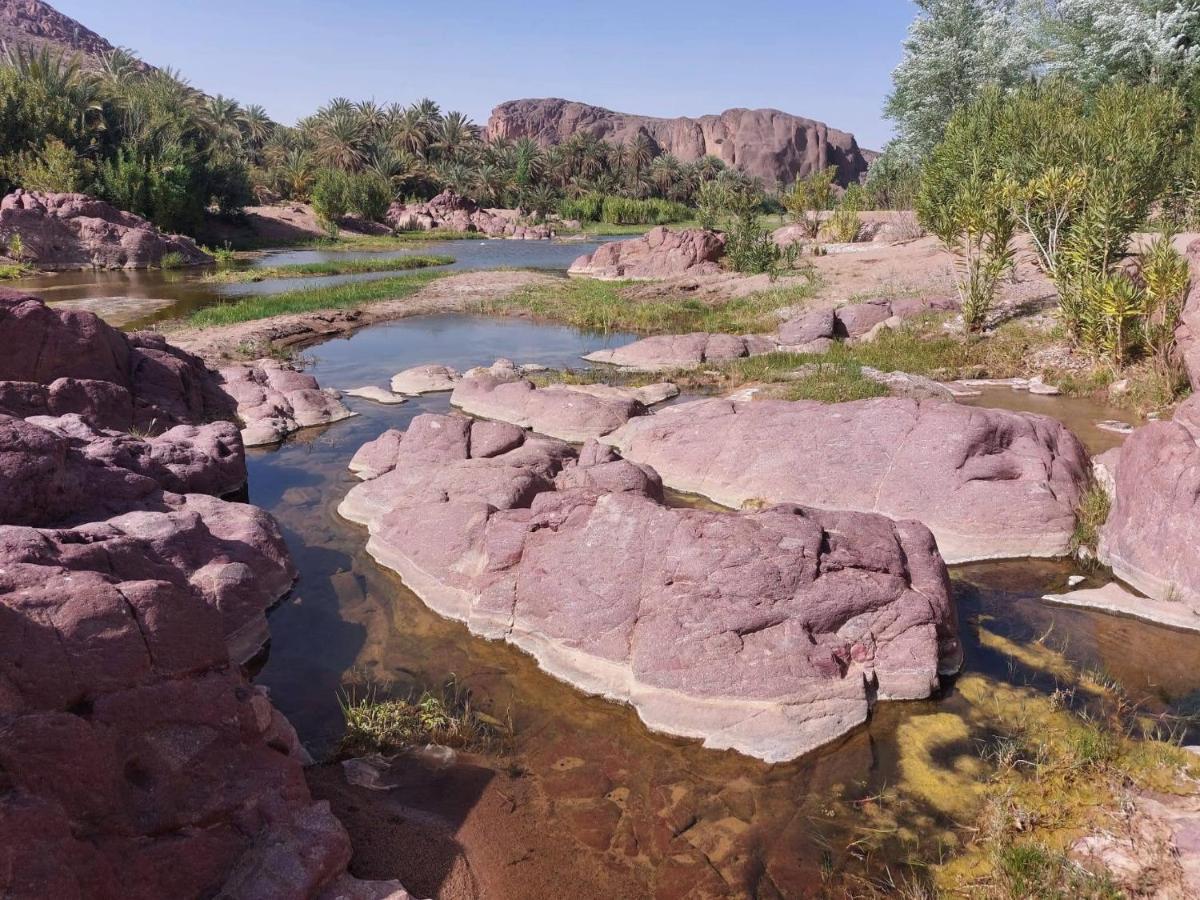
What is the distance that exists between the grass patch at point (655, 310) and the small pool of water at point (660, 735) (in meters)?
16.1

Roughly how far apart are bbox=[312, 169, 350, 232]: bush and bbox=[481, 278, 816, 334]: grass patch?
3487cm

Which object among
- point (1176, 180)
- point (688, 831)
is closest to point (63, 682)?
point (688, 831)

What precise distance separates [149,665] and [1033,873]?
19.4 ft

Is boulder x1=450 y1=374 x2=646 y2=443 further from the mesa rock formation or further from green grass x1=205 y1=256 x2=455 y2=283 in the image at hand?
green grass x1=205 y1=256 x2=455 y2=283

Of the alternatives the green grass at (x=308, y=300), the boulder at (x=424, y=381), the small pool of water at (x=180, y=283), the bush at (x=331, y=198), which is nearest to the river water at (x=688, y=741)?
the boulder at (x=424, y=381)

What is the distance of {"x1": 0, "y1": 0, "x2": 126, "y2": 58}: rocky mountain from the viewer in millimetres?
164875

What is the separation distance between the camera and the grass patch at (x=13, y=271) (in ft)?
117

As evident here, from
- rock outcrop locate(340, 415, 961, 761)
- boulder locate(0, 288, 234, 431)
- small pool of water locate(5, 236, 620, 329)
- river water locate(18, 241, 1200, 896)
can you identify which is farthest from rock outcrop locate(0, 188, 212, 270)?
rock outcrop locate(340, 415, 961, 761)

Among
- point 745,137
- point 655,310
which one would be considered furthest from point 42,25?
point 655,310

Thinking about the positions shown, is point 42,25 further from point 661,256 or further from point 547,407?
point 547,407

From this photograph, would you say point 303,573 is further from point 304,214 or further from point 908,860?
point 304,214

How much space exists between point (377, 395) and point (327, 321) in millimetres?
10354

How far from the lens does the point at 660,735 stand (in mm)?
7160

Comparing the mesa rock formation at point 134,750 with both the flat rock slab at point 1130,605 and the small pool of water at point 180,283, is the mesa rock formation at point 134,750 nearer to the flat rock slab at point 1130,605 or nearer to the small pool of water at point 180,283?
the flat rock slab at point 1130,605
